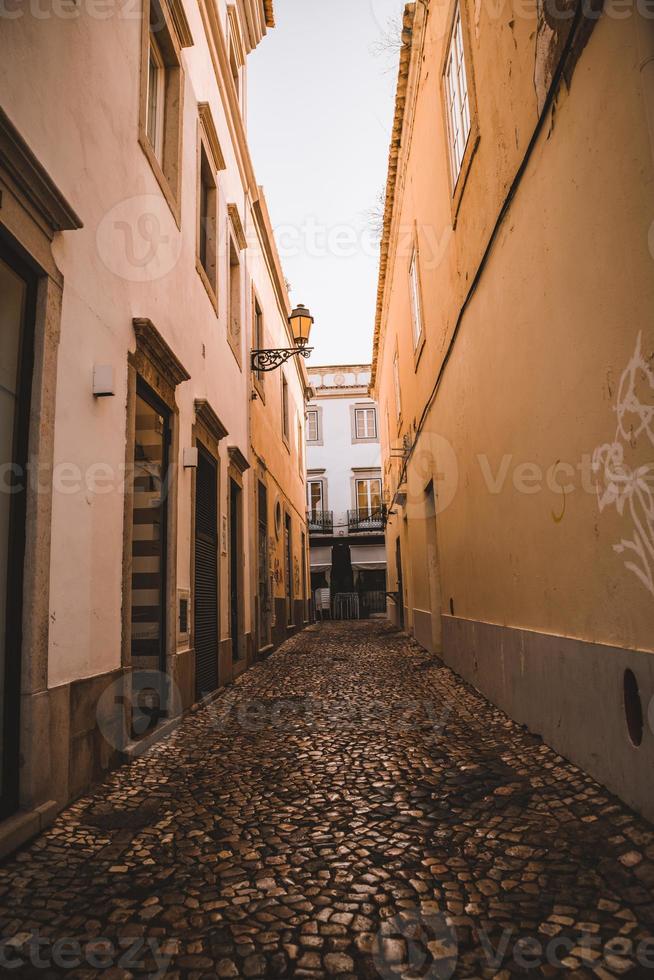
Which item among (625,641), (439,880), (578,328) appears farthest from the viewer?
(578,328)

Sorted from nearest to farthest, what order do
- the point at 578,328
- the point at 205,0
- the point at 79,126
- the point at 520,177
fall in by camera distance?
1. the point at 578,328
2. the point at 79,126
3. the point at 520,177
4. the point at 205,0

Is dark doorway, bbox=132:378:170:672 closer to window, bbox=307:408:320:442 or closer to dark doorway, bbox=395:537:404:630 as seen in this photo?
dark doorway, bbox=395:537:404:630

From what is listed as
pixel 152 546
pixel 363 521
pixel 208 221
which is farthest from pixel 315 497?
pixel 152 546

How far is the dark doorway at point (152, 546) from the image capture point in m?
5.73

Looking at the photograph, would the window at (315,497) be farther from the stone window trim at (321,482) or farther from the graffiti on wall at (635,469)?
the graffiti on wall at (635,469)

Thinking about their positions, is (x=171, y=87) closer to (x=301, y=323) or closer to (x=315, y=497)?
(x=301, y=323)

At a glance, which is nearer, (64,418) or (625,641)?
(625,641)

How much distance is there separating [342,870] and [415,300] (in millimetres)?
9423

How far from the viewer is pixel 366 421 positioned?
32250mm

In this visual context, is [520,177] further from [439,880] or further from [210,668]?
[210,668]

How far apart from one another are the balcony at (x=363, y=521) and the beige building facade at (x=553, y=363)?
74.4 ft

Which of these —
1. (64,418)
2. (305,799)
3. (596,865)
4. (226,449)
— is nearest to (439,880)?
(596,865)

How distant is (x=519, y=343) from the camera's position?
4336 millimetres

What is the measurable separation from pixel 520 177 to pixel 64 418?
310 centimetres
